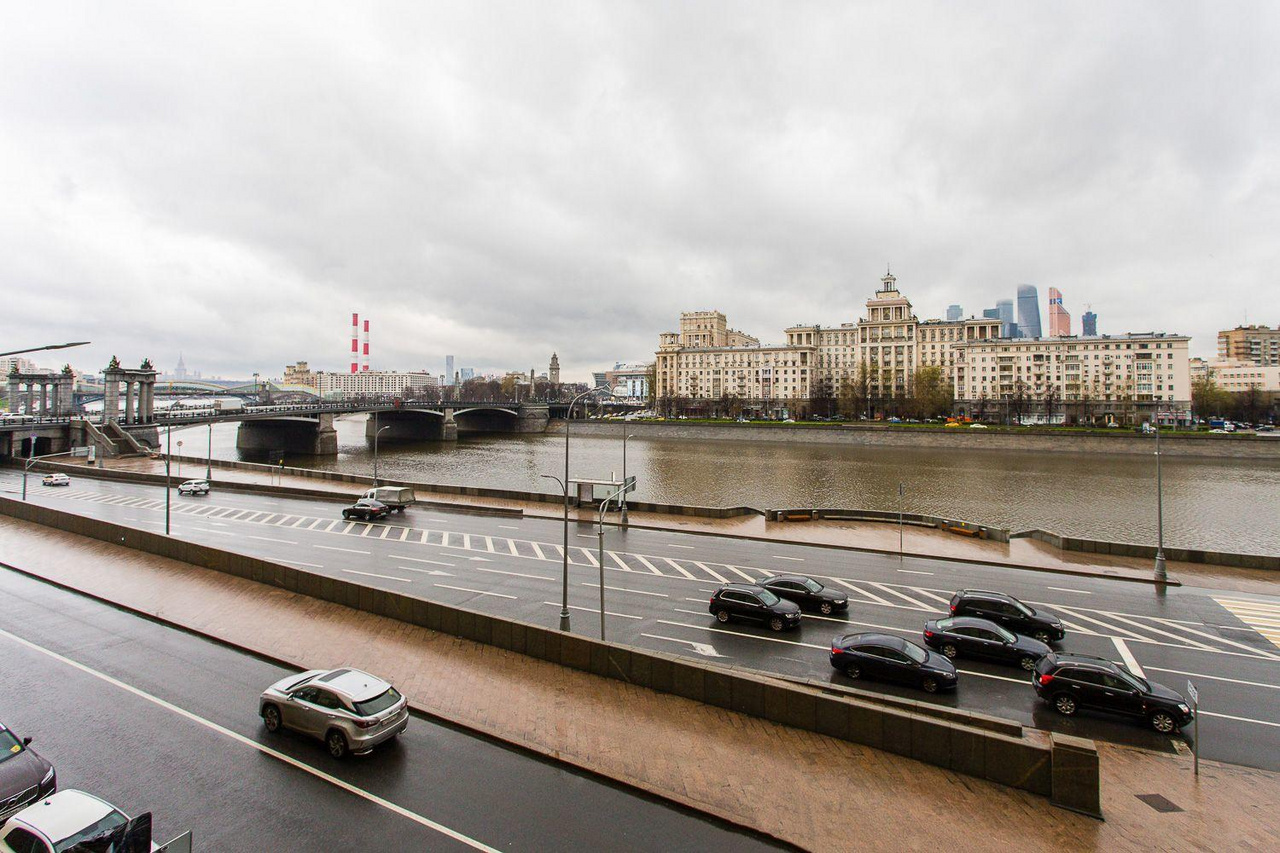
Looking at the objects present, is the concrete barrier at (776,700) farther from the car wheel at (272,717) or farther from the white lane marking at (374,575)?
the car wheel at (272,717)

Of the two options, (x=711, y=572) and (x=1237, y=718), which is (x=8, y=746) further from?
(x=1237, y=718)

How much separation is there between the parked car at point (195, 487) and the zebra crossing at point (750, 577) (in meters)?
5.41

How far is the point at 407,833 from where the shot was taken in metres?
8.36

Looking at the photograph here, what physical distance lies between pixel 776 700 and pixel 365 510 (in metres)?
28.0

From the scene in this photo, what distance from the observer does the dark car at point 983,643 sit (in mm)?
14969

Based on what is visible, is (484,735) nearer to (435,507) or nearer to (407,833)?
(407,833)

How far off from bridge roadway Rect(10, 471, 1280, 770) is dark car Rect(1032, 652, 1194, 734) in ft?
1.25

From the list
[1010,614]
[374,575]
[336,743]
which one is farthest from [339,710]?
[1010,614]

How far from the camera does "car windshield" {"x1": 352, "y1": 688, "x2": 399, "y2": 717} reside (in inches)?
400

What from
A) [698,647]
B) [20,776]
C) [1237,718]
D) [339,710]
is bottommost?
[1237,718]

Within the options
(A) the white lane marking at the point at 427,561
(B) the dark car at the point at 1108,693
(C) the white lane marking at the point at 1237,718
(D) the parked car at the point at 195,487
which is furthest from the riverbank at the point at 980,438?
(C) the white lane marking at the point at 1237,718

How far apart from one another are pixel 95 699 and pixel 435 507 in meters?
24.9

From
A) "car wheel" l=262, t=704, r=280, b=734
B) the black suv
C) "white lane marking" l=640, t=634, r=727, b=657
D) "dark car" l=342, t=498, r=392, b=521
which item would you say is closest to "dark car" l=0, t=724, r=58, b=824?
"car wheel" l=262, t=704, r=280, b=734

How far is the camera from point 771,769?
996 centimetres
